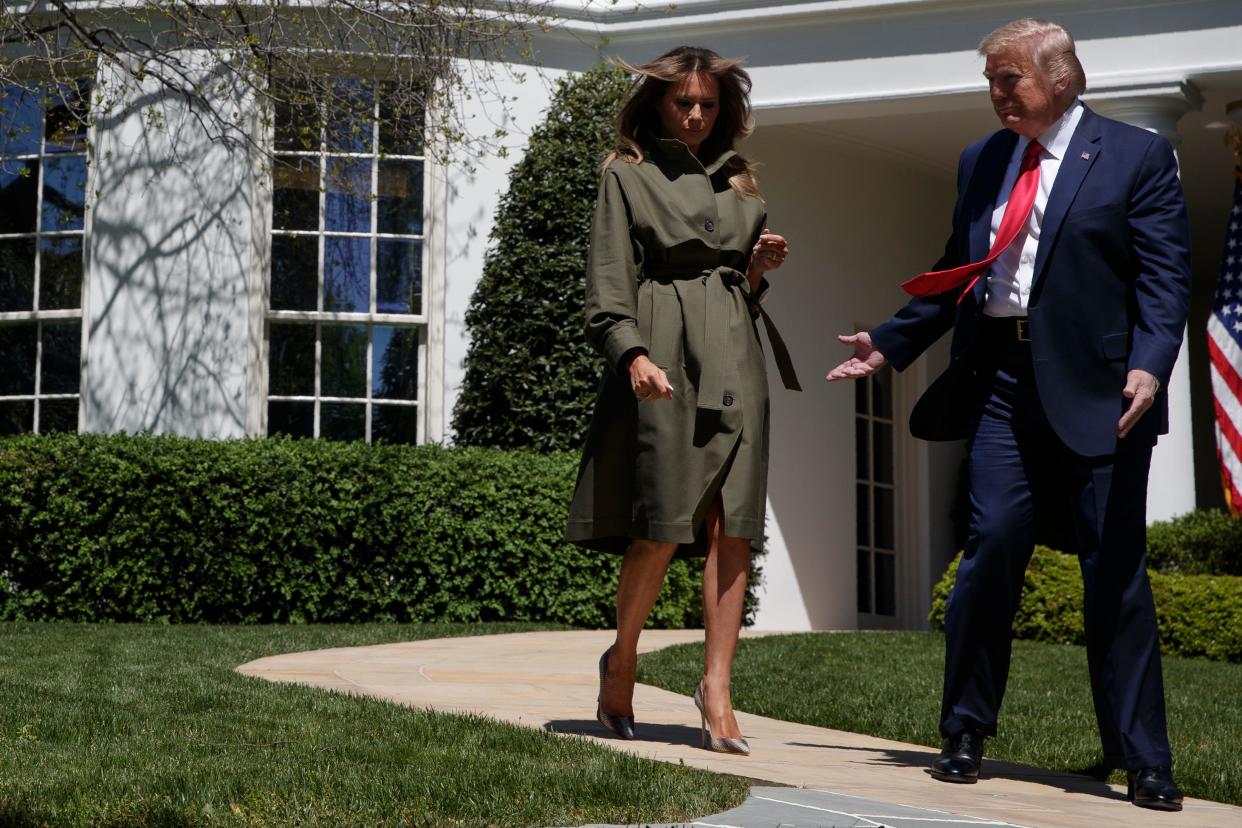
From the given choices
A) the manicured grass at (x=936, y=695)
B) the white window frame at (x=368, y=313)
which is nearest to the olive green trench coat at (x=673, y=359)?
the manicured grass at (x=936, y=695)

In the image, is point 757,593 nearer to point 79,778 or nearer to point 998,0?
point 998,0

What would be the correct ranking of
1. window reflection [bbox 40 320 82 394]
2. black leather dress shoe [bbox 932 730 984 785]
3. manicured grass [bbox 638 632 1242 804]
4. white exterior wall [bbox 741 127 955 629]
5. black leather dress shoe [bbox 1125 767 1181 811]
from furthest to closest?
white exterior wall [bbox 741 127 955 629] → window reflection [bbox 40 320 82 394] → manicured grass [bbox 638 632 1242 804] → black leather dress shoe [bbox 932 730 984 785] → black leather dress shoe [bbox 1125 767 1181 811]

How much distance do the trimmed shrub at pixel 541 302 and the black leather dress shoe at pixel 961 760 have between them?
7.00 metres

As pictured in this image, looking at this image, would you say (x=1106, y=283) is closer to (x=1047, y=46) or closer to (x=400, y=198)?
(x=1047, y=46)

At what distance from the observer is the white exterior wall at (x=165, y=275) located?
11.0m

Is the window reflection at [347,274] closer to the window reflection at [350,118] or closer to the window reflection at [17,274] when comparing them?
the window reflection at [350,118]

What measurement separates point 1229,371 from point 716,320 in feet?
23.0

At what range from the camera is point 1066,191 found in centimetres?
388

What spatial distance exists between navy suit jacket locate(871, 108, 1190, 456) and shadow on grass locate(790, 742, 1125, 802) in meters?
0.87

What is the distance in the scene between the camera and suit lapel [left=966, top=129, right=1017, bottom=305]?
404 cm

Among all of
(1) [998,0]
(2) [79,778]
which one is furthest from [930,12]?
(2) [79,778]

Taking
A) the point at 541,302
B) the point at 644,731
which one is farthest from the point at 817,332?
the point at 644,731

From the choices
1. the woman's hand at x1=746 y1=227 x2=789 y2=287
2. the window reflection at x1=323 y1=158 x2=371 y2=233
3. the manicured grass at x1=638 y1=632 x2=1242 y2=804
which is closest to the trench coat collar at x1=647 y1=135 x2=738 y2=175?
the woman's hand at x1=746 y1=227 x2=789 y2=287

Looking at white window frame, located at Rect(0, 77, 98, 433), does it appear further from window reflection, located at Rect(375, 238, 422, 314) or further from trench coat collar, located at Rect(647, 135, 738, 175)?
trench coat collar, located at Rect(647, 135, 738, 175)
